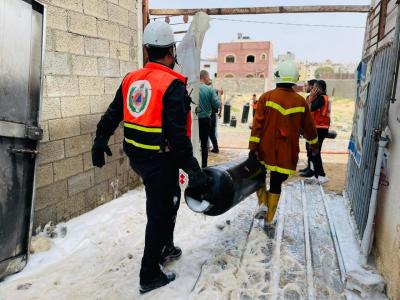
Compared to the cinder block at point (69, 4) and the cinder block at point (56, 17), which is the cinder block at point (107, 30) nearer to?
the cinder block at point (69, 4)

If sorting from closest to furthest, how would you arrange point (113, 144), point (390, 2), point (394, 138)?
point (394, 138) < point (390, 2) < point (113, 144)

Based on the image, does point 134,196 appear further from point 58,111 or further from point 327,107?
point 327,107

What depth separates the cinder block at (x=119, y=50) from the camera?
4382 millimetres

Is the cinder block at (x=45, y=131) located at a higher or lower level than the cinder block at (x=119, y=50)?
lower

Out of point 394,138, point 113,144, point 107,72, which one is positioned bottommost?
point 113,144

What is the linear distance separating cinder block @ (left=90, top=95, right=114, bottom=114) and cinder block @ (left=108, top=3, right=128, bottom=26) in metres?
0.99

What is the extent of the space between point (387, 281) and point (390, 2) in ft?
8.52

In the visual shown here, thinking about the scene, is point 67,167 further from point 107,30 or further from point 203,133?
point 203,133

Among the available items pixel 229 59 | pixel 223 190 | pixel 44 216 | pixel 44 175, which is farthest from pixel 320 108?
pixel 229 59

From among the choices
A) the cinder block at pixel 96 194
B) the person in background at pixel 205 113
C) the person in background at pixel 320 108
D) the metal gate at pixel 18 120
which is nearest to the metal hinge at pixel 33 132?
the metal gate at pixel 18 120

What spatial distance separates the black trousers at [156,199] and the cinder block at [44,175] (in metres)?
1.30

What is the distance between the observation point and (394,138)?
271 cm

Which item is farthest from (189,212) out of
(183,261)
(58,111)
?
(58,111)

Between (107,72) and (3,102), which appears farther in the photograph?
(107,72)
